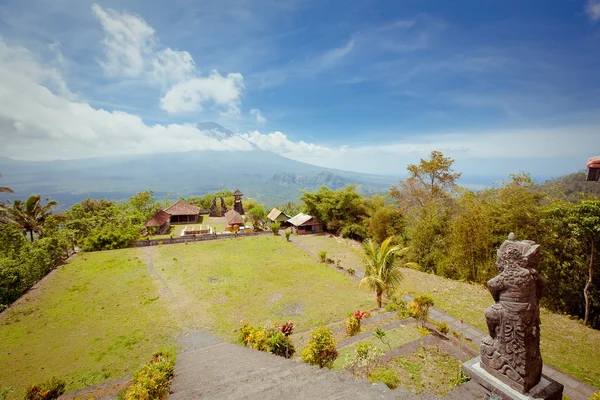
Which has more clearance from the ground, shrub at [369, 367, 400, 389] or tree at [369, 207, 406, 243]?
tree at [369, 207, 406, 243]

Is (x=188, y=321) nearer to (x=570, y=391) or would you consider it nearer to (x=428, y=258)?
(x=570, y=391)

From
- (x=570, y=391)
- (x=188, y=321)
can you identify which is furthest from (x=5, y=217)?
(x=570, y=391)

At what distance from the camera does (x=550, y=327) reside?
9.86 m

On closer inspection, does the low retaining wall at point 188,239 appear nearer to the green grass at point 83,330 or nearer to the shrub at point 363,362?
the green grass at point 83,330

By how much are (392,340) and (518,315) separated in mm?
4813

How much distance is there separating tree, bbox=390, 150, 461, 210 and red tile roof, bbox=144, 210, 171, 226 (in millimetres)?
25830

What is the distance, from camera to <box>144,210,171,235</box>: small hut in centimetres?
3005

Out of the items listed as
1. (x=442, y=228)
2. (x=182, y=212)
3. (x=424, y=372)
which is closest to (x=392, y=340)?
(x=424, y=372)

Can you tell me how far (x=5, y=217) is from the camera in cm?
1864

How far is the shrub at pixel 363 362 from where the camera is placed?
637cm

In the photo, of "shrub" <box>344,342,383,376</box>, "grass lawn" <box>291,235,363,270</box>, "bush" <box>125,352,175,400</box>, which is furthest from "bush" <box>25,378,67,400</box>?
"grass lawn" <box>291,235,363,270</box>

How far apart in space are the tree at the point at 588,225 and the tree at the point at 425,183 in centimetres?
1052

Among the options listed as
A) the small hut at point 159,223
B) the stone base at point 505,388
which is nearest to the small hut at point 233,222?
the small hut at point 159,223

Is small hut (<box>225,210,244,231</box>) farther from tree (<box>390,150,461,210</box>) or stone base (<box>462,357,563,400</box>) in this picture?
stone base (<box>462,357,563,400</box>)
